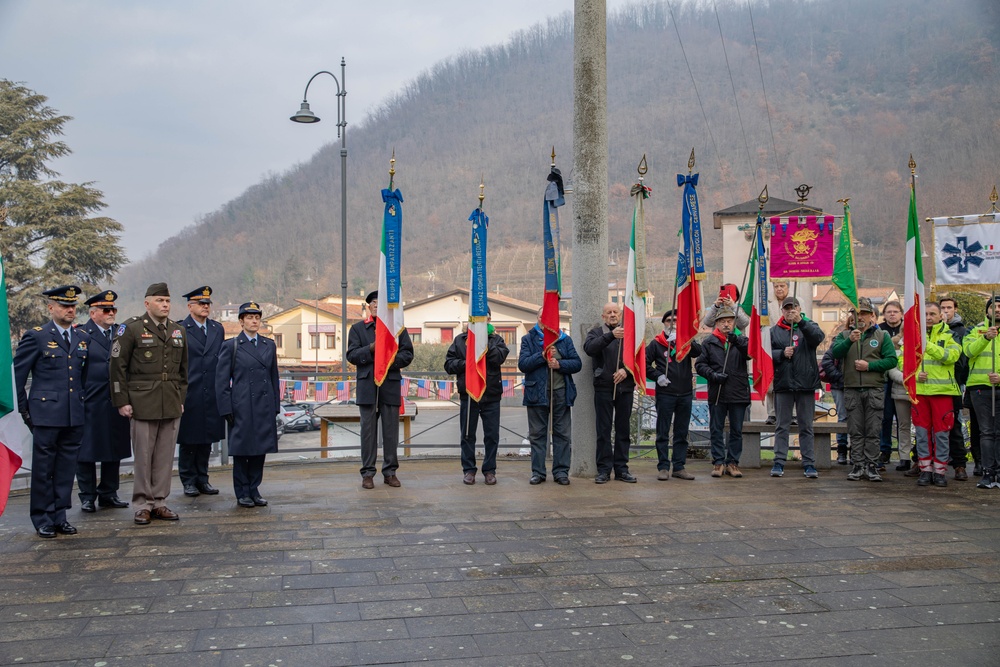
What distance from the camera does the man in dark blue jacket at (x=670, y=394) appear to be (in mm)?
9672

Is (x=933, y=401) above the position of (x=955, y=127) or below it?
below

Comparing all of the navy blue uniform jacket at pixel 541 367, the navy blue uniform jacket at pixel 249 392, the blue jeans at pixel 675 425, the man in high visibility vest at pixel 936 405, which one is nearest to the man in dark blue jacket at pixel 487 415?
the navy blue uniform jacket at pixel 541 367

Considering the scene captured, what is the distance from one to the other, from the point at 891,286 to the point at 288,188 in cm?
12239

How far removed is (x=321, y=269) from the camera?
404 ft

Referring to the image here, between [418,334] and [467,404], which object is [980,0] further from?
[418,334]

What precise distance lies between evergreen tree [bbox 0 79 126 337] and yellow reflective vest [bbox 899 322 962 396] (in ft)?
A: 147

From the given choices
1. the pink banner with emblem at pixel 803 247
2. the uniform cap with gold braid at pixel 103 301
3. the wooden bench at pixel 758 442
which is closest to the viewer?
the uniform cap with gold braid at pixel 103 301

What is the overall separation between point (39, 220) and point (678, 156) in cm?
10422

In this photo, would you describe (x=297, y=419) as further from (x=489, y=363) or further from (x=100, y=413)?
(x=100, y=413)

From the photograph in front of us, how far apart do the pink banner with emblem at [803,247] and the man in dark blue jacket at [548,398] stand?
4.00m

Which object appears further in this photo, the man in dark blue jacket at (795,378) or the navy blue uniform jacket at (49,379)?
the man in dark blue jacket at (795,378)

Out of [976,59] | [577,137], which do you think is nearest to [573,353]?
[577,137]

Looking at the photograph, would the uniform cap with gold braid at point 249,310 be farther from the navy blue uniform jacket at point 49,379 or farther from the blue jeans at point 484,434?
the blue jeans at point 484,434

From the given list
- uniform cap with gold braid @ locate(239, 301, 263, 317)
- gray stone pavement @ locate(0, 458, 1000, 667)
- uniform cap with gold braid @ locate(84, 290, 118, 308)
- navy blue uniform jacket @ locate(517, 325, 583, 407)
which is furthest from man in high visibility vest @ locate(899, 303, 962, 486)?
uniform cap with gold braid @ locate(84, 290, 118, 308)
